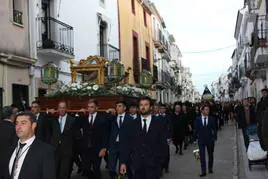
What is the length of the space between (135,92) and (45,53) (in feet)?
17.7

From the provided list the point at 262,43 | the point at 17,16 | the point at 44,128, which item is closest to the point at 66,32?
the point at 17,16

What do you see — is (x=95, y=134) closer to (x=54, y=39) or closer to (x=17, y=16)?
(x=17, y=16)

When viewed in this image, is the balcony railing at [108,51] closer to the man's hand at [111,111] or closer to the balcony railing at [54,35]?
the balcony railing at [54,35]

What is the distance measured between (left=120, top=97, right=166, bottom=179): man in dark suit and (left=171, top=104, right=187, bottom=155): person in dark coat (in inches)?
305

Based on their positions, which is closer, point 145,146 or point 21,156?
point 21,156

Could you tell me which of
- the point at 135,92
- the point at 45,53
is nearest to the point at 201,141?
the point at 135,92

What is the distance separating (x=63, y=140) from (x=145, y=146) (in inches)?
91.6

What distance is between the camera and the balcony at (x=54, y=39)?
16.4 metres

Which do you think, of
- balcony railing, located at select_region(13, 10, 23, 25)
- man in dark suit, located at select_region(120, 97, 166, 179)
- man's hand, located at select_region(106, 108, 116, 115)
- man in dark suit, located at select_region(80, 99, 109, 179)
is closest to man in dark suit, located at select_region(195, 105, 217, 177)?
man's hand, located at select_region(106, 108, 116, 115)

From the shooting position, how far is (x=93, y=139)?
9.06 meters

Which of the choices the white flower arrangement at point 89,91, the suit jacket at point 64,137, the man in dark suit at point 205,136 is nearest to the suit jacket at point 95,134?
the suit jacket at point 64,137

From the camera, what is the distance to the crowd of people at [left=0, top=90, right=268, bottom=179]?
424 cm

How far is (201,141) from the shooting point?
10.4m

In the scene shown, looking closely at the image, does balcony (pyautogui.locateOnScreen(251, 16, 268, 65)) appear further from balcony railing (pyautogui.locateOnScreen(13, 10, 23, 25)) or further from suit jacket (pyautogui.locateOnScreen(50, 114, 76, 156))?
suit jacket (pyautogui.locateOnScreen(50, 114, 76, 156))
